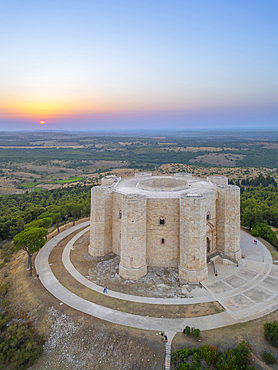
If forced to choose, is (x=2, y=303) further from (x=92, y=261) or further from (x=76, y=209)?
(x=76, y=209)

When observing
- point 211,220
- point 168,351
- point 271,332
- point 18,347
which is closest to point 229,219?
point 211,220

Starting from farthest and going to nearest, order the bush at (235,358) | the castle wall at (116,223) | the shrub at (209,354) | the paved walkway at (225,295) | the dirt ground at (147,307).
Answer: the castle wall at (116,223)
the dirt ground at (147,307)
the paved walkway at (225,295)
the shrub at (209,354)
the bush at (235,358)

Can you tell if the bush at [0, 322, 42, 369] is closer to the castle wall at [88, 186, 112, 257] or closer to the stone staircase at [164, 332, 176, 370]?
the stone staircase at [164, 332, 176, 370]

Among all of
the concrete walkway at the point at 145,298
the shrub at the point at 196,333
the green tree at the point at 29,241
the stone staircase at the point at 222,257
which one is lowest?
the concrete walkway at the point at 145,298

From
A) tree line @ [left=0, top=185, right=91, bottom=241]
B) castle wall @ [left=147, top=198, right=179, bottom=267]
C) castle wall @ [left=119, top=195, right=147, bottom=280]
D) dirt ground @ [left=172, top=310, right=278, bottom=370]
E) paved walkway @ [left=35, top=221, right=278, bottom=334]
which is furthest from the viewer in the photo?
tree line @ [left=0, top=185, right=91, bottom=241]

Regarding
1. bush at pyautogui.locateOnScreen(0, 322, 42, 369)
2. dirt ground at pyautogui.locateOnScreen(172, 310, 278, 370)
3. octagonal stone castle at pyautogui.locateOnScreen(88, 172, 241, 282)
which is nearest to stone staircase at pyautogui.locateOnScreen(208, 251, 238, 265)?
octagonal stone castle at pyautogui.locateOnScreen(88, 172, 241, 282)

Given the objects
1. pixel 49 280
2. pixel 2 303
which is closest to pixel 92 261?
pixel 49 280

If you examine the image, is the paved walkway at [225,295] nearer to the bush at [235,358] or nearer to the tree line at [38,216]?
the bush at [235,358]

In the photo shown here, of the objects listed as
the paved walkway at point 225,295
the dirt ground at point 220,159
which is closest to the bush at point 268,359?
the paved walkway at point 225,295
